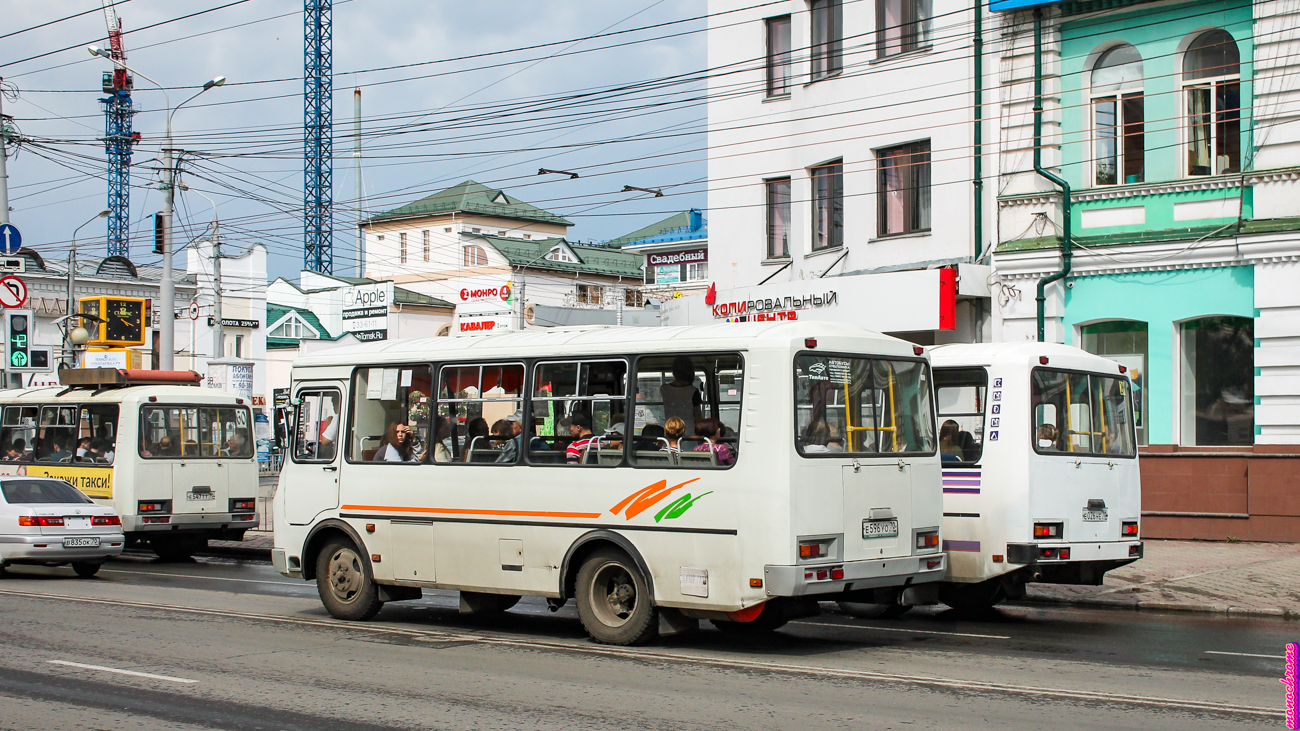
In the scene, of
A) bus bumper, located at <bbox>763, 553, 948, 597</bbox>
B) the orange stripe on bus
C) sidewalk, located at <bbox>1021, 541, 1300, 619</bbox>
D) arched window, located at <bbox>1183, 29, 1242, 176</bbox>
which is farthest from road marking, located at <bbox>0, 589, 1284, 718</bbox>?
arched window, located at <bbox>1183, 29, 1242, 176</bbox>

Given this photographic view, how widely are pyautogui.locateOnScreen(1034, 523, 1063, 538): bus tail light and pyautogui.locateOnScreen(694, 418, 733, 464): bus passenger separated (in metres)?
3.33

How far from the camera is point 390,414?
13500mm

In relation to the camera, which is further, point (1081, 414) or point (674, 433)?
point (1081, 414)

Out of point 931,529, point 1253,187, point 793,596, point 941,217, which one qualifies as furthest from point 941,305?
point 793,596

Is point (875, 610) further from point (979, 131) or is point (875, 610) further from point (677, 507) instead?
point (979, 131)

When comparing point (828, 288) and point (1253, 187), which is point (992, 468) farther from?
point (828, 288)

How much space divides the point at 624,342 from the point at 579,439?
37.6 inches

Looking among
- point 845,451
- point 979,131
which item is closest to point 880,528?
point 845,451

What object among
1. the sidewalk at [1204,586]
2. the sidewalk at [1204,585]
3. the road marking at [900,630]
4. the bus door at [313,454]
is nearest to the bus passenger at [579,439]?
the bus door at [313,454]

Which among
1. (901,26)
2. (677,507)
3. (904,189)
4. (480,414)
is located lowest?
(677,507)

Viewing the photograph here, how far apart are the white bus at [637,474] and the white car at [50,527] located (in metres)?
6.18

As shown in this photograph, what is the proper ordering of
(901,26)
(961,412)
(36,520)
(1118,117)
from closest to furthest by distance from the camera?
(961,412), (36,520), (1118,117), (901,26)

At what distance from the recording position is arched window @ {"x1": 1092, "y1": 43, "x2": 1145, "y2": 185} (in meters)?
21.1

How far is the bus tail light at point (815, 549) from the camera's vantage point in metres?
10.5
